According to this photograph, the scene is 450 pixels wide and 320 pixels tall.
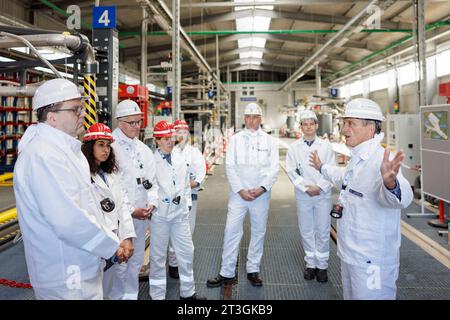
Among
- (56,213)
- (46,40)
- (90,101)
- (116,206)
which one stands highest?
(46,40)

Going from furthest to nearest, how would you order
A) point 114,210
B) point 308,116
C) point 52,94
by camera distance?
point 308,116 → point 114,210 → point 52,94

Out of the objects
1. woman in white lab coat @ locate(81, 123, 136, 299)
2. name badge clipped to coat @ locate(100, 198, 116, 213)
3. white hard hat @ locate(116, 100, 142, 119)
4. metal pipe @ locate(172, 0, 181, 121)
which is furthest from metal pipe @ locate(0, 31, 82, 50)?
metal pipe @ locate(172, 0, 181, 121)

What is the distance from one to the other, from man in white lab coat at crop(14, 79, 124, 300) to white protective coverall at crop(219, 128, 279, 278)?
2059mm

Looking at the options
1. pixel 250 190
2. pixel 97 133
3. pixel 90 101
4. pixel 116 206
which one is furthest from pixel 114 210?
pixel 90 101

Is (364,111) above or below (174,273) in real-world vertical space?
above

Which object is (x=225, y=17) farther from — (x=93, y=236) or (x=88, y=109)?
(x=93, y=236)

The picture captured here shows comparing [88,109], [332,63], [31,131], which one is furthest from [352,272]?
[332,63]

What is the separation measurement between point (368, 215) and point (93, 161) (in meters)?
2.10

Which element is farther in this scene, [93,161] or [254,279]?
[254,279]

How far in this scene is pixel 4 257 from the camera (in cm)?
485

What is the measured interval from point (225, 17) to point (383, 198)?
13.7 metres

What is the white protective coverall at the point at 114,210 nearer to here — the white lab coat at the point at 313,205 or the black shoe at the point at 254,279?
the black shoe at the point at 254,279

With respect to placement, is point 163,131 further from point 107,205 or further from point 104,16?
point 104,16

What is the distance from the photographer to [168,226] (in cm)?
346
